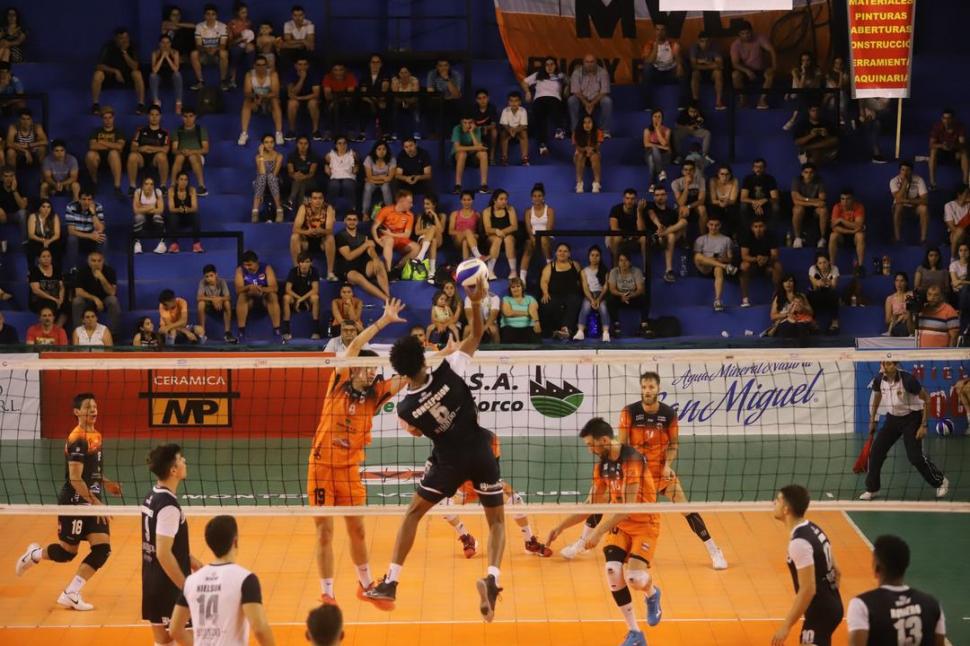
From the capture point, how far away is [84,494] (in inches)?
496

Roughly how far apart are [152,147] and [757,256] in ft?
39.1

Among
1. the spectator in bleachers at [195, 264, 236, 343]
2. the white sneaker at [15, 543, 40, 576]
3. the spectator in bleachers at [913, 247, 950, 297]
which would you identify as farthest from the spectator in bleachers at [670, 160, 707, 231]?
the white sneaker at [15, 543, 40, 576]

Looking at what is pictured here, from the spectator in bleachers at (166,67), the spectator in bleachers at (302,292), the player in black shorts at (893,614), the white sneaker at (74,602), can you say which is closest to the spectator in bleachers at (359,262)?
the spectator in bleachers at (302,292)

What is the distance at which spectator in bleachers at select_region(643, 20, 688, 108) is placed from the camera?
88.6 feet

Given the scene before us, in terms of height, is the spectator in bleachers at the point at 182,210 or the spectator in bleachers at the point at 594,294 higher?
the spectator in bleachers at the point at 182,210

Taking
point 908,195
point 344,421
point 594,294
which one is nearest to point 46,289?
point 594,294

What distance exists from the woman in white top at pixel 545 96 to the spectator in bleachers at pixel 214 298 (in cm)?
735

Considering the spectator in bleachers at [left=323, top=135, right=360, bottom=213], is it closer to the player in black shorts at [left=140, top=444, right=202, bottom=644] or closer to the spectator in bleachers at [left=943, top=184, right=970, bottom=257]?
the spectator in bleachers at [left=943, top=184, right=970, bottom=257]

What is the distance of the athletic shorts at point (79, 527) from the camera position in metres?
12.9

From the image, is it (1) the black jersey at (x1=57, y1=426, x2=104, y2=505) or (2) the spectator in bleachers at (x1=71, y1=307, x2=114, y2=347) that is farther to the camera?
(2) the spectator in bleachers at (x1=71, y1=307, x2=114, y2=347)

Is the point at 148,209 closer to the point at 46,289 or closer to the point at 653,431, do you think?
the point at 46,289

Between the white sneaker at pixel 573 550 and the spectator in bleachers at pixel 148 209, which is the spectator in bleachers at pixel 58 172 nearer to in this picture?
the spectator in bleachers at pixel 148 209

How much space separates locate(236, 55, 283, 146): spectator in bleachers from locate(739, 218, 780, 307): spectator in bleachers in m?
9.68

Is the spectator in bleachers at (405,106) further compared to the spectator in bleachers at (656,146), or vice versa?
the spectator in bleachers at (405,106)
